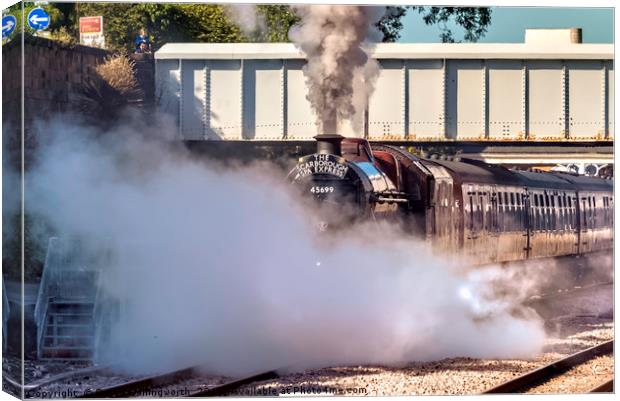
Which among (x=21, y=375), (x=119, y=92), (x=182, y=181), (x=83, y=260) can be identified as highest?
(x=119, y=92)

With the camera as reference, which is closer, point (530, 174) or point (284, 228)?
point (284, 228)

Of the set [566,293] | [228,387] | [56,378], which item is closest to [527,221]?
[566,293]

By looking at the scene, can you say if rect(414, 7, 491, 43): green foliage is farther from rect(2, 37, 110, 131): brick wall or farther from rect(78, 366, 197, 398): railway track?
rect(78, 366, 197, 398): railway track

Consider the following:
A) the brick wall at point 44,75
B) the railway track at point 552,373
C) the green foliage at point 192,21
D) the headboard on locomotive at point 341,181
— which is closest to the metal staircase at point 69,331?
the brick wall at point 44,75

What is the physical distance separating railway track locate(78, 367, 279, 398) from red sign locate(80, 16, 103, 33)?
4457 millimetres

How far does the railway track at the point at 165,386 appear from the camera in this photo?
47.2ft

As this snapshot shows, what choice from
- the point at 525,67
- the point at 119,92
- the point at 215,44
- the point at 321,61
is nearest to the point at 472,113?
the point at 525,67

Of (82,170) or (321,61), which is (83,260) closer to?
(82,170)

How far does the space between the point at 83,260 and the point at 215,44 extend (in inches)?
132

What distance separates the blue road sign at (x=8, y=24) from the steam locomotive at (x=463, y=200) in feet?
13.4

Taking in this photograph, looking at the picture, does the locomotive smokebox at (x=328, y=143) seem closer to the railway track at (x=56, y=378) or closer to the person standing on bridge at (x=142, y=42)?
the person standing on bridge at (x=142, y=42)

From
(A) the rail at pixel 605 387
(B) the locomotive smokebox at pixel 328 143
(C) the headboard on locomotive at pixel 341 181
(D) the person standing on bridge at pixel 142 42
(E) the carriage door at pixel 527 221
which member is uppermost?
(D) the person standing on bridge at pixel 142 42

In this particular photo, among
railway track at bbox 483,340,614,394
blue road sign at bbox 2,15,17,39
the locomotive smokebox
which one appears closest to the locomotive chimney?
the locomotive smokebox

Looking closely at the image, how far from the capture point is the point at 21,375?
14680 mm
